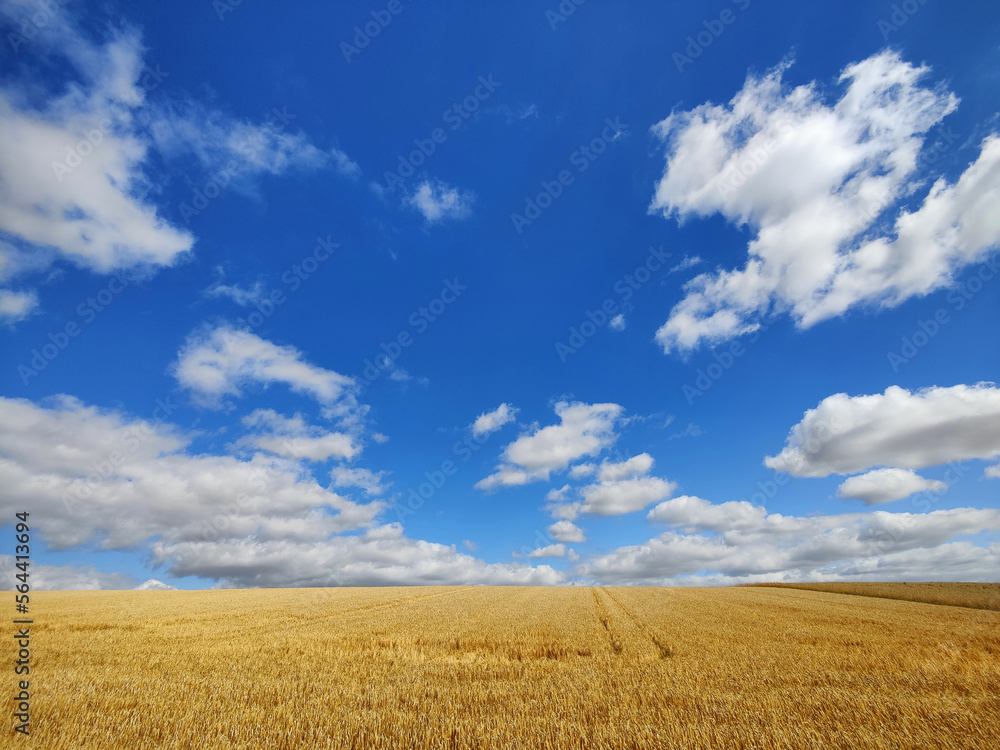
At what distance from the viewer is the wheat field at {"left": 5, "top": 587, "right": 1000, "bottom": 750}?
7.48 metres

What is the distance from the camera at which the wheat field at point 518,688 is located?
748 centimetres

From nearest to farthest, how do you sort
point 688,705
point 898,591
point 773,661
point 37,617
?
point 688,705 < point 773,661 < point 37,617 < point 898,591

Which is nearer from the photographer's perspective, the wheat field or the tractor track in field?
the wheat field

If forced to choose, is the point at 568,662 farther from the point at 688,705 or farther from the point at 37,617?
the point at 37,617

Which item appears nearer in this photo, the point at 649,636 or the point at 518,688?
the point at 518,688

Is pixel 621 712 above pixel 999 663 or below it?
above

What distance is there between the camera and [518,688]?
33.8 ft

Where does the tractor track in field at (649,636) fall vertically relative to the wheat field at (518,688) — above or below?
below

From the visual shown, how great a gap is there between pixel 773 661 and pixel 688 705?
5887mm

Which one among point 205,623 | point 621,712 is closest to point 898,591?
point 621,712

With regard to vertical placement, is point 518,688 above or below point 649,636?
above

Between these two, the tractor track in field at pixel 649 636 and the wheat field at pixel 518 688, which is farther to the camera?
the tractor track in field at pixel 649 636

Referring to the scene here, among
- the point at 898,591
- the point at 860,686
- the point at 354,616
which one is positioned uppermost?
the point at 860,686

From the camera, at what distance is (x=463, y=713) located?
8641 millimetres
